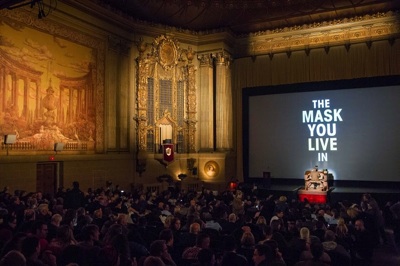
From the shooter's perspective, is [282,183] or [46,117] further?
[282,183]

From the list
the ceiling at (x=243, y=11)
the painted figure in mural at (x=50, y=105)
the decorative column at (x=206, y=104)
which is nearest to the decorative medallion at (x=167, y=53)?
the ceiling at (x=243, y=11)

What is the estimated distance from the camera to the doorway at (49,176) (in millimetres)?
17703

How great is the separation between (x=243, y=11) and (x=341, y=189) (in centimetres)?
1210

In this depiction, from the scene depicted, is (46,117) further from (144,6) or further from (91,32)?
(144,6)

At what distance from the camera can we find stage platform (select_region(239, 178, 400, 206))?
19.8 metres

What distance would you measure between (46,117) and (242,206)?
414 inches

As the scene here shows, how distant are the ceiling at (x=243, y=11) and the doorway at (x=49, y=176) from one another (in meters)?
9.10

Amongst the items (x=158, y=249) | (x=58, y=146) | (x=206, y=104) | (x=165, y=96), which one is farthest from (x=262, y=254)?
(x=206, y=104)

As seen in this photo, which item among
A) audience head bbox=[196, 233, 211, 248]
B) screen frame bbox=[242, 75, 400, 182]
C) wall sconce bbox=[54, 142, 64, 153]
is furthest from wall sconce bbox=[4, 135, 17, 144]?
screen frame bbox=[242, 75, 400, 182]

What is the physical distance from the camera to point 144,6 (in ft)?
75.3

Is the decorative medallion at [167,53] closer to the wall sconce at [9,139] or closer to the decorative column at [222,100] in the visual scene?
the decorative column at [222,100]

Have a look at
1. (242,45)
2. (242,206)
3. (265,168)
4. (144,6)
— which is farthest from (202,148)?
(242,206)

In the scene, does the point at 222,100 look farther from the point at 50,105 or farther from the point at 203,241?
the point at 203,241

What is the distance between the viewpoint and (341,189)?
22203 millimetres
